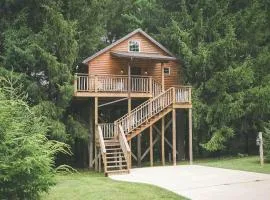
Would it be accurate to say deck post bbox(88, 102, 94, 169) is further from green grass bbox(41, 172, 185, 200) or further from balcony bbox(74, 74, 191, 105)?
green grass bbox(41, 172, 185, 200)

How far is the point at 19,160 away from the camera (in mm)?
10328

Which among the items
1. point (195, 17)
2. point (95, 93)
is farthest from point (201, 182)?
point (195, 17)

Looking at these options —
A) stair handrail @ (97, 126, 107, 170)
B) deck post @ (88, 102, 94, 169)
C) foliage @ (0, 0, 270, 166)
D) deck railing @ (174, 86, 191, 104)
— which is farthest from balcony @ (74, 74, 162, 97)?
stair handrail @ (97, 126, 107, 170)

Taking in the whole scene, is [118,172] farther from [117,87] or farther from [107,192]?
[107,192]

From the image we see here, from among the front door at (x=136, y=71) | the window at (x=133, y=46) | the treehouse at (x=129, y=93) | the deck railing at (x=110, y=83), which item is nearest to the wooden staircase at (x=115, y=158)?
the treehouse at (x=129, y=93)

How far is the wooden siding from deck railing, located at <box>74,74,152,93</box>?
122 cm

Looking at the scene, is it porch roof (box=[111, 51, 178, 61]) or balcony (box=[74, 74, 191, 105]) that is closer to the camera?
balcony (box=[74, 74, 191, 105])

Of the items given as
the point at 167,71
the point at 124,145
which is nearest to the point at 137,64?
the point at 167,71

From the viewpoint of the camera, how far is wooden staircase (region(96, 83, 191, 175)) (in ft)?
70.2

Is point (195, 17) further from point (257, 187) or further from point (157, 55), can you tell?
point (257, 187)

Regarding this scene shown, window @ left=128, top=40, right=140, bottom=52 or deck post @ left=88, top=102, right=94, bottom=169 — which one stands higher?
window @ left=128, top=40, right=140, bottom=52

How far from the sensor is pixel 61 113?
24.3 m

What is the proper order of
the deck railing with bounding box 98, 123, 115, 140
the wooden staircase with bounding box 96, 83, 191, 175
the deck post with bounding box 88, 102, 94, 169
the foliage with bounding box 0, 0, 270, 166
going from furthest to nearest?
1. the deck post with bounding box 88, 102, 94, 169
2. the foliage with bounding box 0, 0, 270, 166
3. the deck railing with bounding box 98, 123, 115, 140
4. the wooden staircase with bounding box 96, 83, 191, 175

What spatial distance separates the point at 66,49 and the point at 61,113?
11.8 feet
